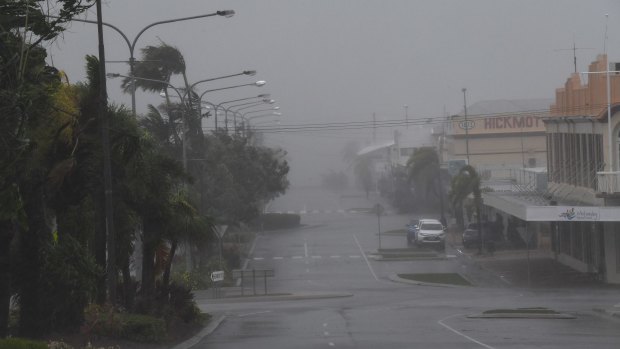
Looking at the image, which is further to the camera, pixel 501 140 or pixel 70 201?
pixel 501 140

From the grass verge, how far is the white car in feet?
46.7

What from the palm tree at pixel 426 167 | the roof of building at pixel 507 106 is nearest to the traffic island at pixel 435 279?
the palm tree at pixel 426 167

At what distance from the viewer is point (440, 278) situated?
5144 centimetres

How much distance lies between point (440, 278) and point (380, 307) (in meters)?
14.9

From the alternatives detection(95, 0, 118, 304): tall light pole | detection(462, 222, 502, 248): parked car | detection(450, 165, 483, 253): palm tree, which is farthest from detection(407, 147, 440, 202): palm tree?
detection(95, 0, 118, 304): tall light pole

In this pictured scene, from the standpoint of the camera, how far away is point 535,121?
3907 inches

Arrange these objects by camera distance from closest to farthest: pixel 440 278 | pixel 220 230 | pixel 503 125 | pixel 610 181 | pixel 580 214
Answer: pixel 580 214 < pixel 610 181 < pixel 440 278 < pixel 220 230 < pixel 503 125

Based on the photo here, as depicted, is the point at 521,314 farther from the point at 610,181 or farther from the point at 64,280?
the point at 64,280

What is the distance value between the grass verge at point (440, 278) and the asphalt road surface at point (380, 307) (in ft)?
2.22

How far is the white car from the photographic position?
67.5 meters

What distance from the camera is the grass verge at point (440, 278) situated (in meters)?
49.6

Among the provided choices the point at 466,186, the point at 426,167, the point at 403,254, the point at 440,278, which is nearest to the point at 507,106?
the point at 426,167

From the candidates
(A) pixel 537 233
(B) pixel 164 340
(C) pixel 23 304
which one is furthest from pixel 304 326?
(A) pixel 537 233

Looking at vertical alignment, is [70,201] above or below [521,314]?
above
